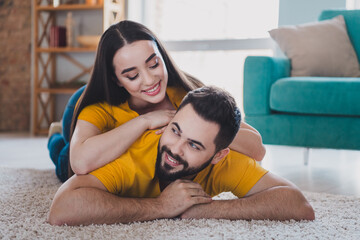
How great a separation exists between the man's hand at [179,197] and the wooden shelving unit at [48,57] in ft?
10.4

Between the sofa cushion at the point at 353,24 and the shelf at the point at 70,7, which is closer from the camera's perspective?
the sofa cushion at the point at 353,24

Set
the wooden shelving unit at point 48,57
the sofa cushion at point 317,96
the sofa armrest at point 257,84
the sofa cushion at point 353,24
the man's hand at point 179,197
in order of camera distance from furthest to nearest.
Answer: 1. the wooden shelving unit at point 48,57
2. the sofa cushion at point 353,24
3. the sofa armrest at point 257,84
4. the sofa cushion at point 317,96
5. the man's hand at point 179,197

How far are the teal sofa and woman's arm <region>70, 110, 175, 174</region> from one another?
120 cm

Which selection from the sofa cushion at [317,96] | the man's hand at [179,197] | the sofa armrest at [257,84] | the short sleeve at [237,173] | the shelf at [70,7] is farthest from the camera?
the shelf at [70,7]

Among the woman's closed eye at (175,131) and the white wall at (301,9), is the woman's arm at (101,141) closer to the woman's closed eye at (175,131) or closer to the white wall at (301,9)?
the woman's closed eye at (175,131)

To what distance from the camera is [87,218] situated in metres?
1.32

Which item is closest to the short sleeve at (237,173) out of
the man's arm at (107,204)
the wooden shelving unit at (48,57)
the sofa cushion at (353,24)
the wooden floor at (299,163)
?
the man's arm at (107,204)

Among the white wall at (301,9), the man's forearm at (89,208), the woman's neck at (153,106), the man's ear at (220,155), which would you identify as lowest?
the man's forearm at (89,208)

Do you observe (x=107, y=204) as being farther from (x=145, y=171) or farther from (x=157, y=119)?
(x=157, y=119)

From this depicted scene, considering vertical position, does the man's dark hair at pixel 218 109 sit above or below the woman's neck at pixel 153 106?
above

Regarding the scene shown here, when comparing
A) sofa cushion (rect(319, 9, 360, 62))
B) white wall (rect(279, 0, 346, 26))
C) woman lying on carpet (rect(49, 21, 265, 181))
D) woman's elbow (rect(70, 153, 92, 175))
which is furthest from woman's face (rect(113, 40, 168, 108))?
white wall (rect(279, 0, 346, 26))

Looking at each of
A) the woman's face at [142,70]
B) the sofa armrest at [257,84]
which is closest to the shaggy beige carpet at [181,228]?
the woman's face at [142,70]

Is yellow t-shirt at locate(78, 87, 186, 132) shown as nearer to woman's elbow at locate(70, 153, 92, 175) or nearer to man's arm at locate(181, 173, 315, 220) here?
woman's elbow at locate(70, 153, 92, 175)

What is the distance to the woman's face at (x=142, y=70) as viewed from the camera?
1516 millimetres
